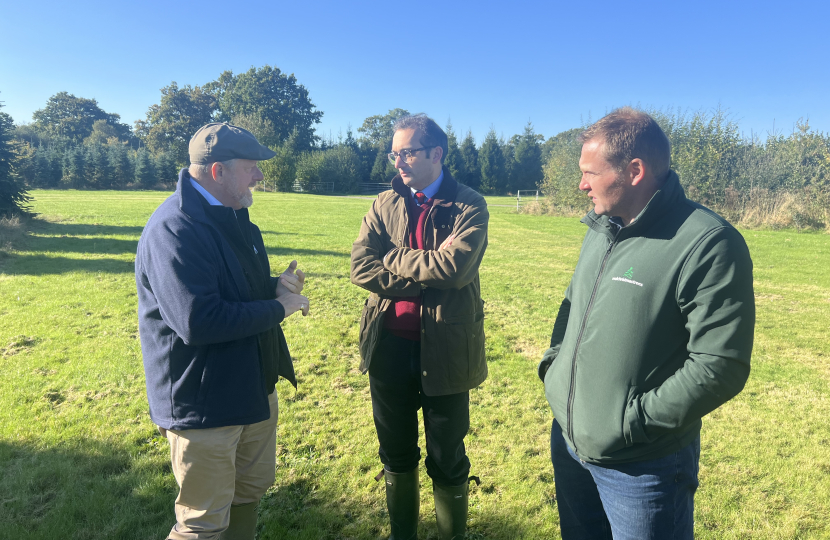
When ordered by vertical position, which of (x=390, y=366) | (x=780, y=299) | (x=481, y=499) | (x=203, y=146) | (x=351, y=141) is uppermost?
(x=351, y=141)

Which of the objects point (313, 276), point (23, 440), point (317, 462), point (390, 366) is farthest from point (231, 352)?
point (313, 276)

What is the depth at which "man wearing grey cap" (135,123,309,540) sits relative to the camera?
5.97ft

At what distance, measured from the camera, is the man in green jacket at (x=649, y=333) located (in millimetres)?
1428

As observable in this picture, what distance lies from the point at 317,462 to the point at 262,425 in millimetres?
1442

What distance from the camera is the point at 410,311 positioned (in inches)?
98.8

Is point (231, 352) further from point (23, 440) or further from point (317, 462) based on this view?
point (23, 440)

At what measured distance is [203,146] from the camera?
204 centimetres

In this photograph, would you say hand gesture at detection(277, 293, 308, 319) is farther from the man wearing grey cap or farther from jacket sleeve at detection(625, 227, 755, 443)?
jacket sleeve at detection(625, 227, 755, 443)

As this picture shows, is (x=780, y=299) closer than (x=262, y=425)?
No

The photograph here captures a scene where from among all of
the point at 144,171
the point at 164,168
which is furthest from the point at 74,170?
the point at 164,168

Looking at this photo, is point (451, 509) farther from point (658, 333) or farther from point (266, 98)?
point (266, 98)

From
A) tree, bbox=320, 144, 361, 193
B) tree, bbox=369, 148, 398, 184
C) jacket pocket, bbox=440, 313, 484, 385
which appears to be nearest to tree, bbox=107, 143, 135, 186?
tree, bbox=320, 144, 361, 193

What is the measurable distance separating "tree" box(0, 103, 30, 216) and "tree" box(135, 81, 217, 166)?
52.8 m

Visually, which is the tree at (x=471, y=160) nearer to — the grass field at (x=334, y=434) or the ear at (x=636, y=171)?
the grass field at (x=334, y=434)
